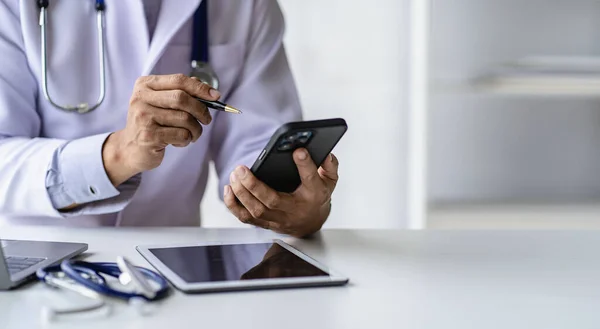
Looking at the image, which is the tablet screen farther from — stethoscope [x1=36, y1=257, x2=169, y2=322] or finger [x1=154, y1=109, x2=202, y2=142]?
finger [x1=154, y1=109, x2=202, y2=142]

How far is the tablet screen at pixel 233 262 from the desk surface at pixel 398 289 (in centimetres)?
4

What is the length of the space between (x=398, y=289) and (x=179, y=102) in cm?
36

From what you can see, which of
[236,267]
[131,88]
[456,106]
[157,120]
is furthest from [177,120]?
[456,106]

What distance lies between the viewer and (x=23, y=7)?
1.11 meters

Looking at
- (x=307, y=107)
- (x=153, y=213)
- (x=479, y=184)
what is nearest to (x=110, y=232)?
(x=153, y=213)

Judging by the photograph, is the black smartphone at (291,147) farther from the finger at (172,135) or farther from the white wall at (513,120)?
the white wall at (513,120)

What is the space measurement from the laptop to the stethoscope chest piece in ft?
1.47

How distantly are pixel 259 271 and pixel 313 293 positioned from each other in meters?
0.08

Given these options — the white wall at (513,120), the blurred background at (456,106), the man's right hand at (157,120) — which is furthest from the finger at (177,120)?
the white wall at (513,120)

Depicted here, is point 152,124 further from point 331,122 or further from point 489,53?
point 489,53

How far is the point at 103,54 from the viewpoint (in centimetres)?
116

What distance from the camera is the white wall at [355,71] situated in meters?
2.26

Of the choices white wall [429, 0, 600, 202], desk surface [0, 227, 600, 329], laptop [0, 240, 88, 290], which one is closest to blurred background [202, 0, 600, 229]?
white wall [429, 0, 600, 202]

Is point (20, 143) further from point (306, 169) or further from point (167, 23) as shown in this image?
point (306, 169)
